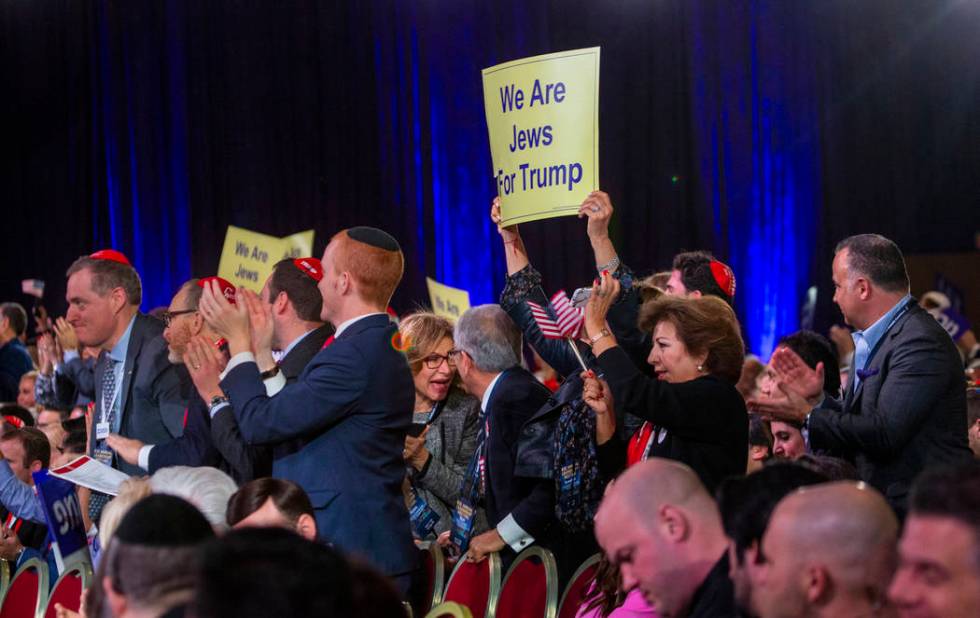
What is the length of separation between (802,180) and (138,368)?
8898 millimetres

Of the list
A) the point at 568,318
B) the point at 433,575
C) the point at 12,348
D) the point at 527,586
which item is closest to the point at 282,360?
the point at 433,575

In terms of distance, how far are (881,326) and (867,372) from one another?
0.15m

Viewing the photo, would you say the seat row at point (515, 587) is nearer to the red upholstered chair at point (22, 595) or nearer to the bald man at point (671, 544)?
the bald man at point (671, 544)

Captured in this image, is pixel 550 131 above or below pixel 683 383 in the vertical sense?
above

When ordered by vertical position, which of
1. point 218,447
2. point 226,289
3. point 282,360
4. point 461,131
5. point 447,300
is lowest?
point 218,447

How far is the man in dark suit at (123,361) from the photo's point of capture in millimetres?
4254

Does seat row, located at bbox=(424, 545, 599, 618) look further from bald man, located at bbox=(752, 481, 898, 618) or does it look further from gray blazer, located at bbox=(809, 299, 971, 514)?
bald man, located at bbox=(752, 481, 898, 618)

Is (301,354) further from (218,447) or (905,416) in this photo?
(905,416)

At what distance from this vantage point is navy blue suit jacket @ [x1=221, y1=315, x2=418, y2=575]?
3.35 meters

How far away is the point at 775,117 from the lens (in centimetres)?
1178

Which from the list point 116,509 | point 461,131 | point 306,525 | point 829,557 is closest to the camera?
point 829,557

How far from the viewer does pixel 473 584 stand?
385 centimetres

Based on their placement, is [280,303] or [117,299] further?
[117,299]


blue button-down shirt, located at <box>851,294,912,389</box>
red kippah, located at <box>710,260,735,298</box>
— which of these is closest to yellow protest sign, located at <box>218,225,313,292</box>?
red kippah, located at <box>710,260,735,298</box>
